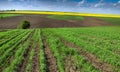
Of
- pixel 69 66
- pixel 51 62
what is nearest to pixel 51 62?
pixel 51 62

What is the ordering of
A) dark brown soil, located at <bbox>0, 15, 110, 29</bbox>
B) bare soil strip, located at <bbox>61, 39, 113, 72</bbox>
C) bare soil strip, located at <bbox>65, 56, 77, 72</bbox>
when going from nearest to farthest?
bare soil strip, located at <bbox>61, 39, 113, 72</bbox>
bare soil strip, located at <bbox>65, 56, 77, 72</bbox>
dark brown soil, located at <bbox>0, 15, 110, 29</bbox>

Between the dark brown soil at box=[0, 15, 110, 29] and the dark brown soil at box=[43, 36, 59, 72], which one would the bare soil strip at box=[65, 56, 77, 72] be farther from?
the dark brown soil at box=[0, 15, 110, 29]

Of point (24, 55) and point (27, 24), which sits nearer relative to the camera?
point (24, 55)

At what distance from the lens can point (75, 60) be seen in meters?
19.1

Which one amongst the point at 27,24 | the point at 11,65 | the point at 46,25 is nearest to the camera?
the point at 11,65

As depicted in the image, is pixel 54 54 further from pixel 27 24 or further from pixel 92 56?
pixel 27 24

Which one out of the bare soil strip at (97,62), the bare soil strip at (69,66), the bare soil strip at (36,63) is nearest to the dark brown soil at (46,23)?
the bare soil strip at (36,63)

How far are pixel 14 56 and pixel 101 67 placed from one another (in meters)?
8.78

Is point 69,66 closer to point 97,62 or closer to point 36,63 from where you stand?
point 97,62

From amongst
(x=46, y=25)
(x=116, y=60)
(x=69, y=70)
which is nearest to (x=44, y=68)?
(x=69, y=70)

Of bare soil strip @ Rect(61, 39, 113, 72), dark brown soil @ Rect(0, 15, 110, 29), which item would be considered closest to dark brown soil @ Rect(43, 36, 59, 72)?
bare soil strip @ Rect(61, 39, 113, 72)

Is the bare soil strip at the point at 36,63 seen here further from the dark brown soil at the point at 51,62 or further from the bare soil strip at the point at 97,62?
the bare soil strip at the point at 97,62

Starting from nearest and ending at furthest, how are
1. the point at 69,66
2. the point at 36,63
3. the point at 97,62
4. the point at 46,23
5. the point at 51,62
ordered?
the point at 69,66 < the point at 97,62 < the point at 36,63 < the point at 51,62 < the point at 46,23

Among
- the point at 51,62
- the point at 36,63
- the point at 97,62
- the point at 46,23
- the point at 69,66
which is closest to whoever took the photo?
the point at 69,66
